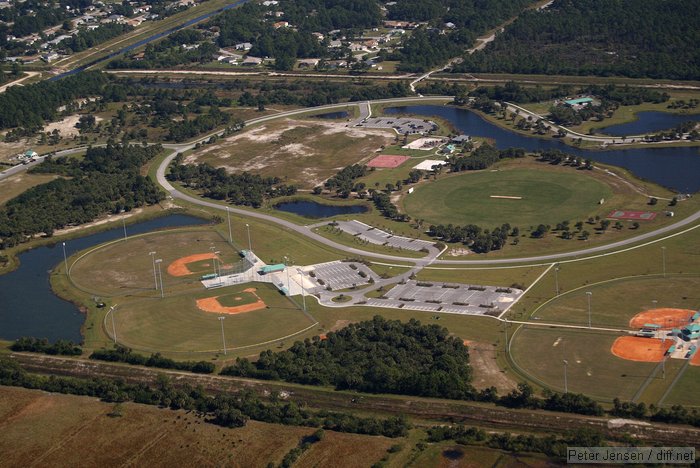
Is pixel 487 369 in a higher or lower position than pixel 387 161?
lower

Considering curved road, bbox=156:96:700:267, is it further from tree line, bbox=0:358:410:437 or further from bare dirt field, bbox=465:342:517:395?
tree line, bbox=0:358:410:437

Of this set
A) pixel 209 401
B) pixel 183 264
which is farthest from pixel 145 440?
pixel 183 264

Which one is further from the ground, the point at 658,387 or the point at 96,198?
the point at 96,198

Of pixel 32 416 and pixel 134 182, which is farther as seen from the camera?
pixel 134 182

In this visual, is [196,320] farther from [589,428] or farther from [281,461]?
[589,428]

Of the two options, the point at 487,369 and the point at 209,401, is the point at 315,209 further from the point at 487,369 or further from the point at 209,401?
the point at 209,401

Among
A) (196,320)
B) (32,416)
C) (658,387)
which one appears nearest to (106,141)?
(196,320)

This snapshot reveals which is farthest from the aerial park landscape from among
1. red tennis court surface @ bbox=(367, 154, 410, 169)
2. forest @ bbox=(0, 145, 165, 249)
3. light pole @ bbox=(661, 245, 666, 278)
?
red tennis court surface @ bbox=(367, 154, 410, 169)
